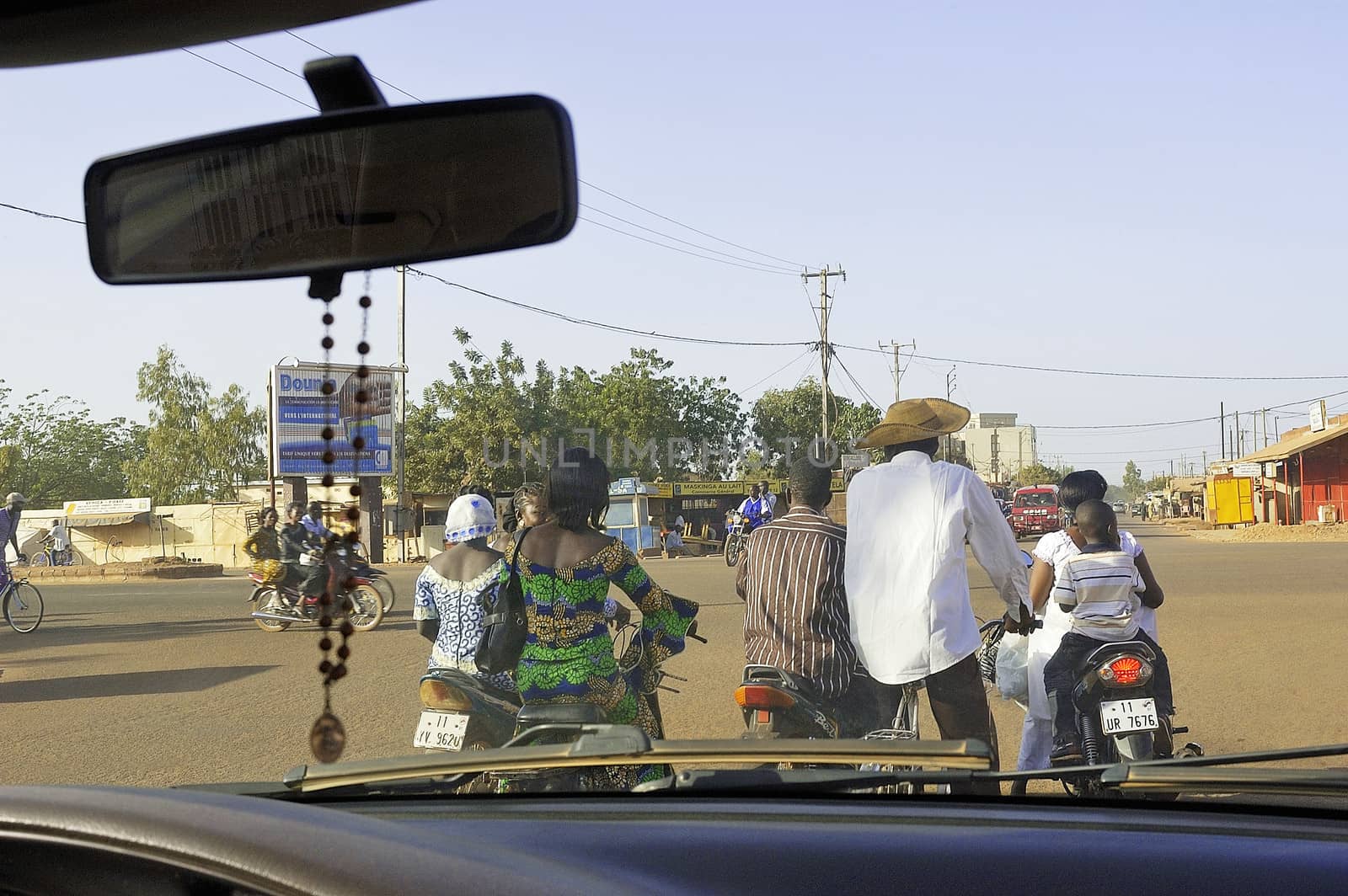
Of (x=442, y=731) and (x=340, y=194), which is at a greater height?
(x=340, y=194)

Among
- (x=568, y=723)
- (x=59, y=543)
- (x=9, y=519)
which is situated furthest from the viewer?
(x=59, y=543)

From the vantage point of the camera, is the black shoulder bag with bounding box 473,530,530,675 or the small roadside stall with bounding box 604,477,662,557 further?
the small roadside stall with bounding box 604,477,662,557

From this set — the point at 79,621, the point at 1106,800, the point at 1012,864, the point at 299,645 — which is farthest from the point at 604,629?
the point at 79,621

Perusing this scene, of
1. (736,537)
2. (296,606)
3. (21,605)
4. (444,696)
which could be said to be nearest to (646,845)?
(444,696)

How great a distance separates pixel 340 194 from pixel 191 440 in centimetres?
3353

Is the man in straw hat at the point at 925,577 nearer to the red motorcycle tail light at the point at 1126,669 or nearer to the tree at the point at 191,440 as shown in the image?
the red motorcycle tail light at the point at 1126,669

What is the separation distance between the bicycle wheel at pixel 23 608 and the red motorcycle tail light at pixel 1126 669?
1318 centimetres

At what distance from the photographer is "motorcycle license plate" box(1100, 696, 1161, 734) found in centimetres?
434

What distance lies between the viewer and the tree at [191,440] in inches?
945

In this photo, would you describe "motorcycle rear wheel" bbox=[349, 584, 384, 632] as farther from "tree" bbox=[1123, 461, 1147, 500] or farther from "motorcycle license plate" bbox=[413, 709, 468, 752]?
"tree" bbox=[1123, 461, 1147, 500]

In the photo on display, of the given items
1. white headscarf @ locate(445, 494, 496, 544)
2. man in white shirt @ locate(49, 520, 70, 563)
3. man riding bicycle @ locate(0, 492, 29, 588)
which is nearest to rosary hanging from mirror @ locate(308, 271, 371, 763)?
white headscarf @ locate(445, 494, 496, 544)

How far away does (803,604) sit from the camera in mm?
4676

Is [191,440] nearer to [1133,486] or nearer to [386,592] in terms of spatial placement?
[386,592]

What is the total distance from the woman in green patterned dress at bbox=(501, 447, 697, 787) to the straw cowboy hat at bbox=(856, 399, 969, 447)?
0.91 meters
